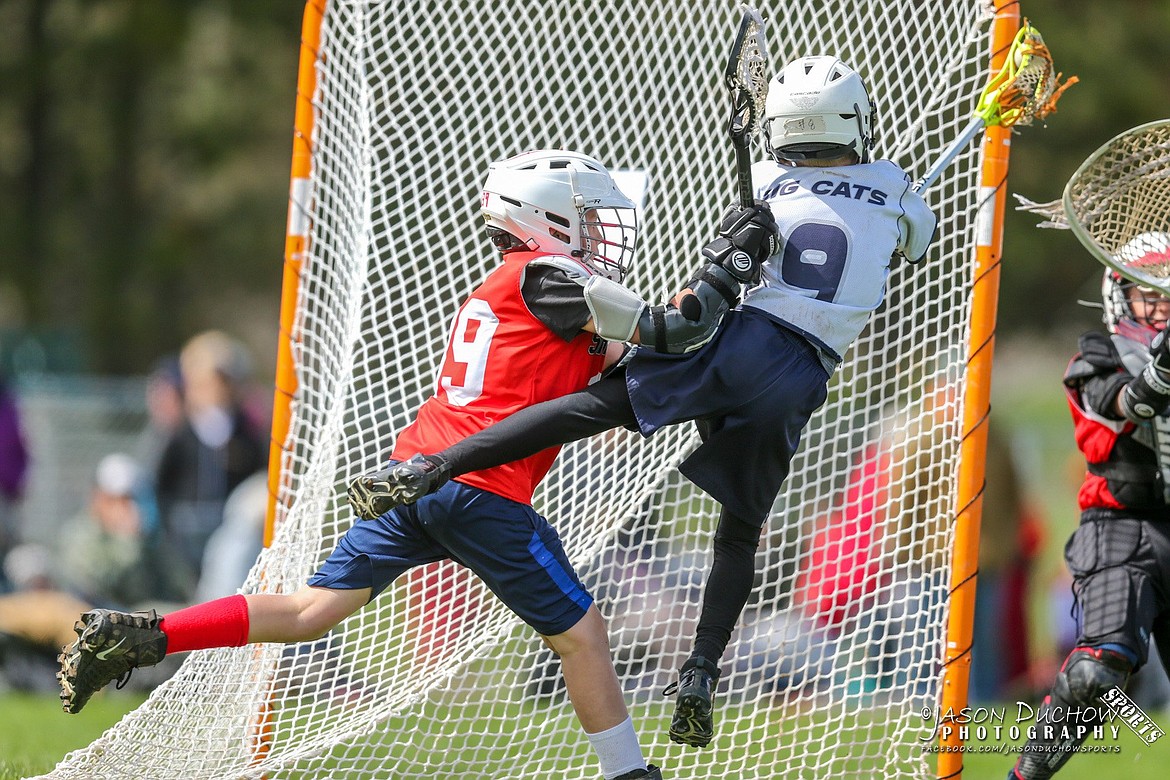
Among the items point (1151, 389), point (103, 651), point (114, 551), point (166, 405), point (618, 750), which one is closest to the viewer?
point (103, 651)

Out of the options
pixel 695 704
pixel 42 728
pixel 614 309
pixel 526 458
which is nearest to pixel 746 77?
pixel 614 309

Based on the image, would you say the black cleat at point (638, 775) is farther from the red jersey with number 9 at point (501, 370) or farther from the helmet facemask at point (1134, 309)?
the helmet facemask at point (1134, 309)

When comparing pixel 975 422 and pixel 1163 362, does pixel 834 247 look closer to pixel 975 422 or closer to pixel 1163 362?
pixel 975 422

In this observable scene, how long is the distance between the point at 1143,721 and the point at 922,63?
2393 mm

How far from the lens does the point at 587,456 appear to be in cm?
516

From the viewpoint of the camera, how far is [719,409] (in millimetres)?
3904

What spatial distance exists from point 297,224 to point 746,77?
77.8 inches

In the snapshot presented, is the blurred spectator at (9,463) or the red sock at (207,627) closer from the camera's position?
the red sock at (207,627)

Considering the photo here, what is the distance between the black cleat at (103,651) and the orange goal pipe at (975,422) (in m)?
2.38

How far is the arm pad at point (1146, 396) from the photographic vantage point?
404 cm

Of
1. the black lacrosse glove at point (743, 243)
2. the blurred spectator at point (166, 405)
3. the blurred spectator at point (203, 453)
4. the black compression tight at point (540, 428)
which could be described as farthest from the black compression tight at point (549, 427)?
the blurred spectator at point (166, 405)

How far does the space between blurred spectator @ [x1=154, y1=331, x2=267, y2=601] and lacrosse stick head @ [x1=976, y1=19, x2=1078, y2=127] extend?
5876 mm

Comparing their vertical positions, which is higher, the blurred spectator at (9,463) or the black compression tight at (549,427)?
the black compression tight at (549,427)

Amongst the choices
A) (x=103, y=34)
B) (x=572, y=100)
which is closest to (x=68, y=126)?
(x=103, y=34)
